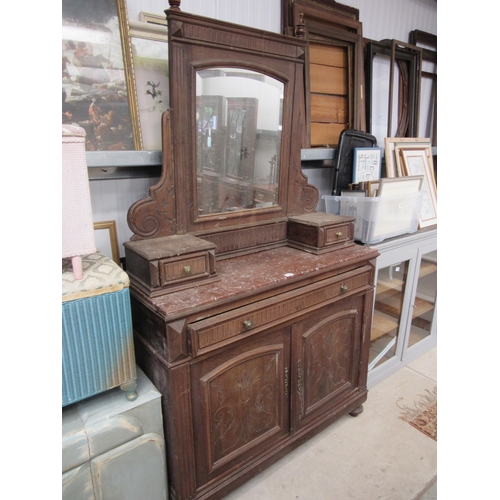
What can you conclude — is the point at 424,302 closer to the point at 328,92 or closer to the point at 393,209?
the point at 393,209

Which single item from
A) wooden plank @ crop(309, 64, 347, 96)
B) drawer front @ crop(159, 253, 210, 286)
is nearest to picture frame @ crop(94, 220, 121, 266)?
drawer front @ crop(159, 253, 210, 286)

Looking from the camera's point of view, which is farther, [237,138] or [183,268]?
[237,138]

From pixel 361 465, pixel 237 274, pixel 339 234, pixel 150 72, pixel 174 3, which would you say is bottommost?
pixel 361 465

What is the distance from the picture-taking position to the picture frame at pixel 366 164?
2070mm

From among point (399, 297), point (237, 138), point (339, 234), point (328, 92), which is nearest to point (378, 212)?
point (339, 234)

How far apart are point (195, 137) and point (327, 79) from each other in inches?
42.6

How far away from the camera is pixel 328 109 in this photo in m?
2.08

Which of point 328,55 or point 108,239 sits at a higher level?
point 328,55

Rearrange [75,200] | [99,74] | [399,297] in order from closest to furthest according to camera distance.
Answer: [75,200]
[99,74]
[399,297]

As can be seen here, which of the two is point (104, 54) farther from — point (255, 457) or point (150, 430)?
point (255, 457)

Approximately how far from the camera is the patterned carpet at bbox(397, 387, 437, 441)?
6.22 feet

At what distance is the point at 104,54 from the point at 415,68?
7.00ft

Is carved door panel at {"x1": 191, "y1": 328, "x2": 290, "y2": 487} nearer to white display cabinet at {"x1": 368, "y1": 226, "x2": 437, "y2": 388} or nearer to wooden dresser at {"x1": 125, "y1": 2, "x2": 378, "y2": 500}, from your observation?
wooden dresser at {"x1": 125, "y1": 2, "x2": 378, "y2": 500}

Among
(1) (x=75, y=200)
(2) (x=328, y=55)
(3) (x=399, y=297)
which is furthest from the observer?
(3) (x=399, y=297)
